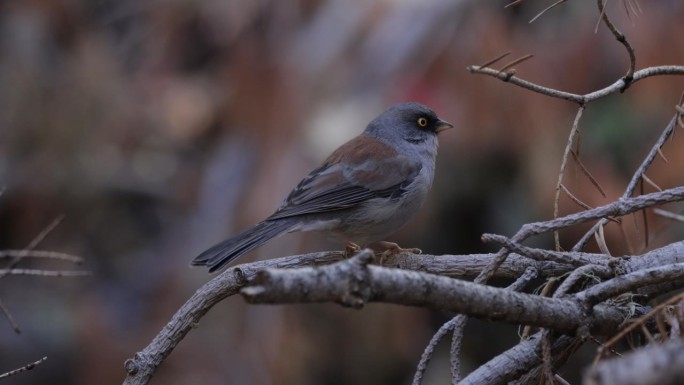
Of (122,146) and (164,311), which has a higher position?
(122,146)

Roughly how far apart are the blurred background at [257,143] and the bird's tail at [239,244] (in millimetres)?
1399

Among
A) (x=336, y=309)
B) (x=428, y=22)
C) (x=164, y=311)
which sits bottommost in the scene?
(x=336, y=309)

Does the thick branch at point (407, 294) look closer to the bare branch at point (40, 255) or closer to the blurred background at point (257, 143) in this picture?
the bare branch at point (40, 255)

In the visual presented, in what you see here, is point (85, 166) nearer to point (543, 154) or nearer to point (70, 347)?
point (70, 347)

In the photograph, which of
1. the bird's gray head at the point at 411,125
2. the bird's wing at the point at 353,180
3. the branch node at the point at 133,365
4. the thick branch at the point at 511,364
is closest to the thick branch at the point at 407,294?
the thick branch at the point at 511,364

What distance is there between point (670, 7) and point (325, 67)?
2531mm

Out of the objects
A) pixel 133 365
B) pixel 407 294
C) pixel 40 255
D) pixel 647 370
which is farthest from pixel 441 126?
pixel 647 370

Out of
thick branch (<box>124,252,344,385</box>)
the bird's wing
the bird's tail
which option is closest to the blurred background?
the bird's wing

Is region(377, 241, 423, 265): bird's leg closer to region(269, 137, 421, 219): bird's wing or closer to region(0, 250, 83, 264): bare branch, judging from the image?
region(269, 137, 421, 219): bird's wing

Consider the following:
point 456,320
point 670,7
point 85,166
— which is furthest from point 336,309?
point 456,320

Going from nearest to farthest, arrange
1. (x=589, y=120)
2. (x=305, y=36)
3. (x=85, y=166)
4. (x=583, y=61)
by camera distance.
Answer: (x=583, y=61), (x=589, y=120), (x=305, y=36), (x=85, y=166)

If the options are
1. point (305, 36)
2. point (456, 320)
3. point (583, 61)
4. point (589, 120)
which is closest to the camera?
point (456, 320)

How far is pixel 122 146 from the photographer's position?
767cm

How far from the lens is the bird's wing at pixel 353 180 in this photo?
442 cm
